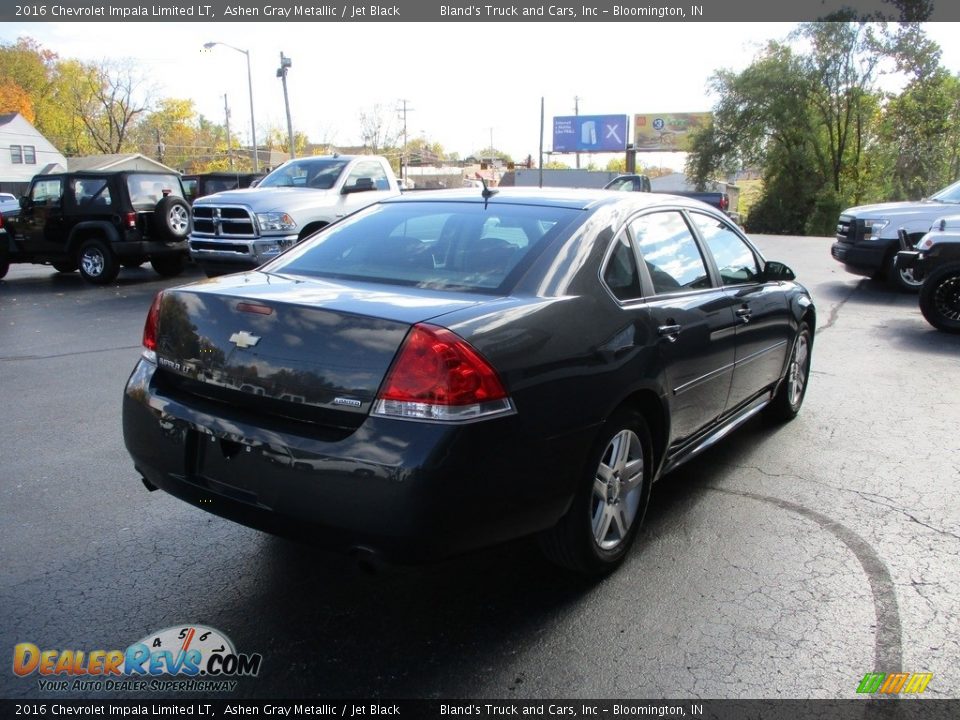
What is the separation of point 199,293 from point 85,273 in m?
12.3

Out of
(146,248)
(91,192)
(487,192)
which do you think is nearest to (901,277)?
(487,192)

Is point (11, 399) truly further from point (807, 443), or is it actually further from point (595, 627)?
point (807, 443)

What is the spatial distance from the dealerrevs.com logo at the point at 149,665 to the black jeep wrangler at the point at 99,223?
12.0 metres

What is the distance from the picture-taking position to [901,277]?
40.7 feet

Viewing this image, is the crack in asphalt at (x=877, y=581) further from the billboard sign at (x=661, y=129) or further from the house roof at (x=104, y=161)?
the house roof at (x=104, y=161)

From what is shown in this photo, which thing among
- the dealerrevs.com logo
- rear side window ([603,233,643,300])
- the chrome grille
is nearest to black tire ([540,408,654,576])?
rear side window ([603,233,643,300])

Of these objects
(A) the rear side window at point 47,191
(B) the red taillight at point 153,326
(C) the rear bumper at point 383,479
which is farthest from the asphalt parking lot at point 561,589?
(A) the rear side window at point 47,191

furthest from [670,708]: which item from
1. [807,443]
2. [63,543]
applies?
[807,443]

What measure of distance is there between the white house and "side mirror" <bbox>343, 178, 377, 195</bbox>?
6188 cm

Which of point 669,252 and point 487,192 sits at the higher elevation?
point 487,192

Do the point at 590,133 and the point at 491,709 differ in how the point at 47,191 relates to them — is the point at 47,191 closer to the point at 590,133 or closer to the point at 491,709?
the point at 491,709

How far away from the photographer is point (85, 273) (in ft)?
45.8

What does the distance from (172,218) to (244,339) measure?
11941 millimetres

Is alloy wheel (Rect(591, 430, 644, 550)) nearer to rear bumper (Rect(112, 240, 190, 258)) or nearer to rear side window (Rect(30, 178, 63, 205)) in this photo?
rear bumper (Rect(112, 240, 190, 258))
